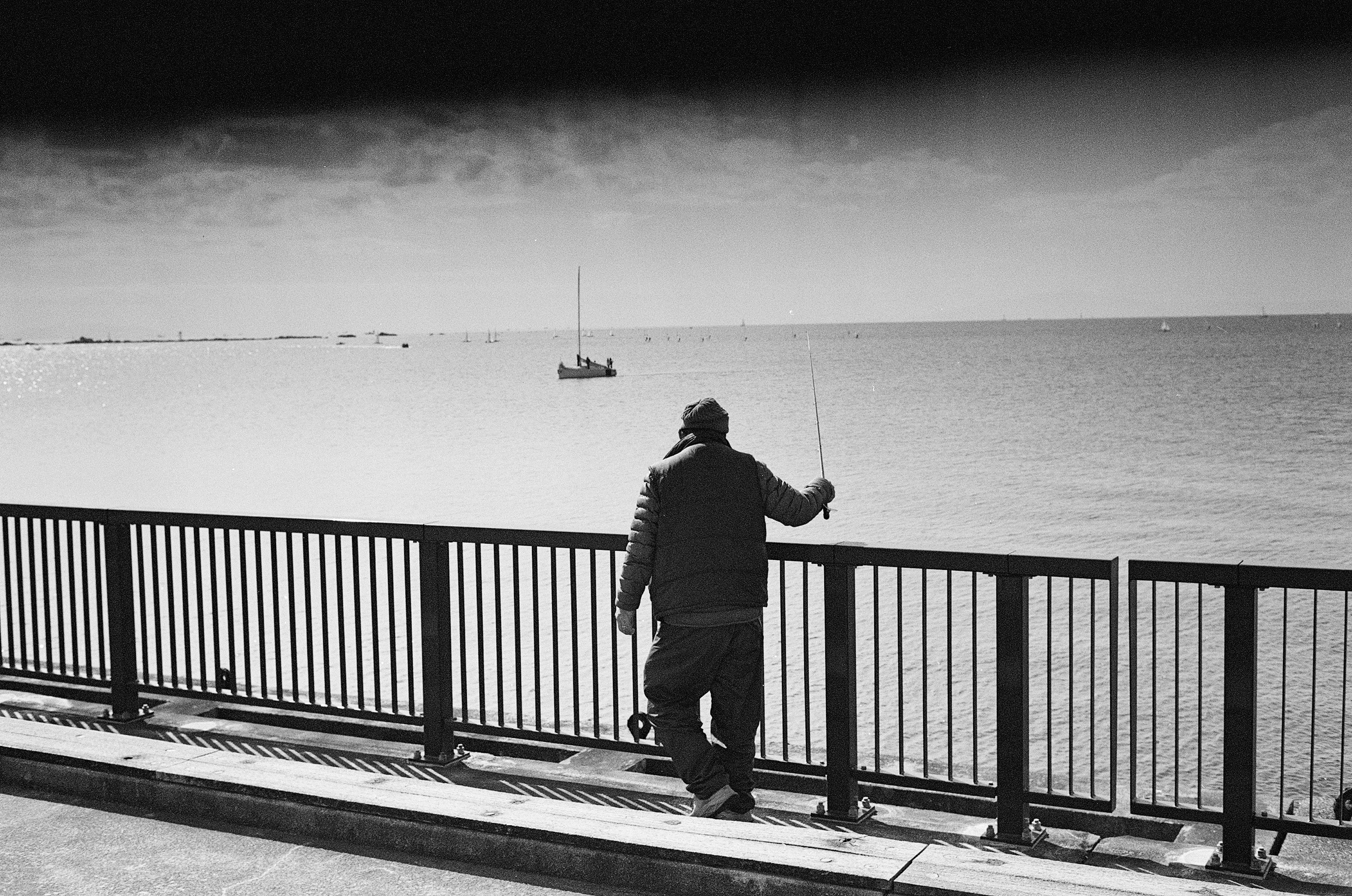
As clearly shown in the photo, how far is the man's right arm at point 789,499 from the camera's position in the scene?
5539 millimetres

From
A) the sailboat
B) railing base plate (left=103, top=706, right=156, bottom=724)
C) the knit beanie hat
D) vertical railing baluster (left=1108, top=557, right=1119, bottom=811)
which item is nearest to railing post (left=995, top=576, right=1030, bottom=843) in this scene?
vertical railing baluster (left=1108, top=557, right=1119, bottom=811)

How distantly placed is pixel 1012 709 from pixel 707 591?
1249 millimetres

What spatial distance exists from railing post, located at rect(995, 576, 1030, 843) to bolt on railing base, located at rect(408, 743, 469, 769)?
2.52m

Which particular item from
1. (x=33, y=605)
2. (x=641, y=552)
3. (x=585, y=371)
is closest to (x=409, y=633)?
(x=641, y=552)

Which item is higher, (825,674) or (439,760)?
(439,760)

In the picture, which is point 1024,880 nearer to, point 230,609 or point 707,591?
point 707,591

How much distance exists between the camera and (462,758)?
6.38 meters

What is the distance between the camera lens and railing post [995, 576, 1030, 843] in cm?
504

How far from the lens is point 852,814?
5.46 meters

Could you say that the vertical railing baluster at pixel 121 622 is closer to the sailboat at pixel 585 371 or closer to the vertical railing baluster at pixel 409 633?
the vertical railing baluster at pixel 409 633

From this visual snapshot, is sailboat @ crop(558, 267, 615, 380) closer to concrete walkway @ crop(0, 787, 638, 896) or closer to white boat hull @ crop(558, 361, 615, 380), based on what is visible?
white boat hull @ crop(558, 361, 615, 380)

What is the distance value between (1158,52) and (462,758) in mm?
143205

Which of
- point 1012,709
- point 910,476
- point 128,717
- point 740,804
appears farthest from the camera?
point 910,476

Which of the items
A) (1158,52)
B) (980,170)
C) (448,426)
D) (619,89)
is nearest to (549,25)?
(619,89)
